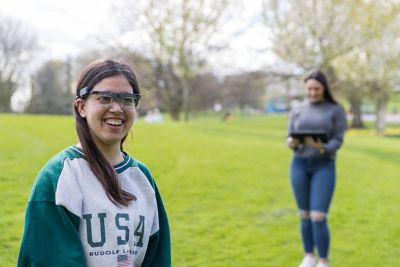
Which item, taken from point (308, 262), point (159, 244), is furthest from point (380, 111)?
point (159, 244)

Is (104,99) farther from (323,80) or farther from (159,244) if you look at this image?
(323,80)

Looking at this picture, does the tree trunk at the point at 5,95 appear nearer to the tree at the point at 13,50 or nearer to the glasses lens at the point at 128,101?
the tree at the point at 13,50

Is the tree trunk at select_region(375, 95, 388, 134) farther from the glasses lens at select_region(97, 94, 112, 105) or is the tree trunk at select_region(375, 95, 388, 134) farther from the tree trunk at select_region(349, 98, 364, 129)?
the glasses lens at select_region(97, 94, 112, 105)

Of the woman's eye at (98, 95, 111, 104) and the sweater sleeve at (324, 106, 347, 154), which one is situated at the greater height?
the woman's eye at (98, 95, 111, 104)

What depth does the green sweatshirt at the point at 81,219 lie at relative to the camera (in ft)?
5.68

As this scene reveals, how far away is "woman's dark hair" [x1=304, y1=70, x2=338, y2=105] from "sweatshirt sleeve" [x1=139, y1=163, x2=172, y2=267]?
3.24 metres

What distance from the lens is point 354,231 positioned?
6867 millimetres

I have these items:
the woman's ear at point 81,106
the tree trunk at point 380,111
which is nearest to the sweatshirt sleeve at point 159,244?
the woman's ear at point 81,106

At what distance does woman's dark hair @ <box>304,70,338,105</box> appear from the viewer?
4980 mm

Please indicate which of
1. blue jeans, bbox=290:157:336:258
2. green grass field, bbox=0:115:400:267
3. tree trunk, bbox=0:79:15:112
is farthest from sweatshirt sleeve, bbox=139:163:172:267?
tree trunk, bbox=0:79:15:112

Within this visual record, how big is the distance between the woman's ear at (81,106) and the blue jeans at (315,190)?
3.35 metres

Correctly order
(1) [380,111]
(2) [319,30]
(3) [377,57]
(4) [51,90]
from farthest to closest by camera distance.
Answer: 1. (4) [51,90]
2. (1) [380,111]
3. (3) [377,57]
4. (2) [319,30]

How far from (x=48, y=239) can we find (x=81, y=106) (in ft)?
1.92

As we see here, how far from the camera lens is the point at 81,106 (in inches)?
79.8
